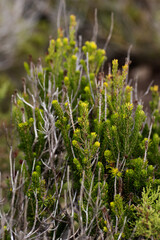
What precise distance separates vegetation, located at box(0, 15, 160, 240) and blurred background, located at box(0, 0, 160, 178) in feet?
16.7

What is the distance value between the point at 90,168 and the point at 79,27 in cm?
735

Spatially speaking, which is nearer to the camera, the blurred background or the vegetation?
the vegetation

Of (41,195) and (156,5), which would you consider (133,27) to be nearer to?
(156,5)

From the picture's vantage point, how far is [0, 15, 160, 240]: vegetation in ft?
6.30

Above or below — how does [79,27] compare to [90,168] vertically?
above

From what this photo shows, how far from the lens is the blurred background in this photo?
7754mm

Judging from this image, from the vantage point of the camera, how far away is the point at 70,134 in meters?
2.44

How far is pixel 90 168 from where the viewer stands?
80.1 inches

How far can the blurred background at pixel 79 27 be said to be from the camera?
25.4 ft

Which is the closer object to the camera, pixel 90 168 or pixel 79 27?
pixel 90 168

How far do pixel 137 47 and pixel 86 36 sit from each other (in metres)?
1.69

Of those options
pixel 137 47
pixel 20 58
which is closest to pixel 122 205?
pixel 20 58

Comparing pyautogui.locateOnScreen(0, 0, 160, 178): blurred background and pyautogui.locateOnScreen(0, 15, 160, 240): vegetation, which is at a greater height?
pyautogui.locateOnScreen(0, 0, 160, 178): blurred background

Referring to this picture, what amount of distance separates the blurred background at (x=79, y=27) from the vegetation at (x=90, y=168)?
5088 mm
